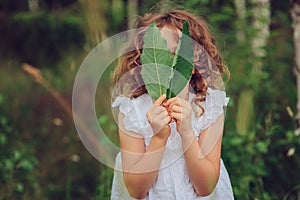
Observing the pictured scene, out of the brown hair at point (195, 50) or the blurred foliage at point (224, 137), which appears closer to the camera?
the brown hair at point (195, 50)

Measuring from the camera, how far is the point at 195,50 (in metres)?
2.29

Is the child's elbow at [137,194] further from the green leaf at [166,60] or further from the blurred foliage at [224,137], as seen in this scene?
the blurred foliage at [224,137]

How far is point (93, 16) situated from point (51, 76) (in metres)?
3.79

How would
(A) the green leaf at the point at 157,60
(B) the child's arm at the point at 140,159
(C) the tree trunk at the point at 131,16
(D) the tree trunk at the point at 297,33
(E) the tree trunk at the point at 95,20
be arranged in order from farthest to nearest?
1. (E) the tree trunk at the point at 95,20
2. (D) the tree trunk at the point at 297,33
3. (C) the tree trunk at the point at 131,16
4. (B) the child's arm at the point at 140,159
5. (A) the green leaf at the point at 157,60

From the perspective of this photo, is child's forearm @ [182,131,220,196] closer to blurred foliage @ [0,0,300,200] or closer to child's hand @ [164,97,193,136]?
child's hand @ [164,97,193,136]

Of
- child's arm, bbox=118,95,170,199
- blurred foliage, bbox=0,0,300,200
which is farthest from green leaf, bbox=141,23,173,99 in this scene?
blurred foliage, bbox=0,0,300,200

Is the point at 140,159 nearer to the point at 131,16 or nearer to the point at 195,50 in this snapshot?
the point at 195,50

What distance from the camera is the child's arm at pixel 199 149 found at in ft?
6.41

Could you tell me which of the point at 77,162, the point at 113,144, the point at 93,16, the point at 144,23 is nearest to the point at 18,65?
the point at 77,162

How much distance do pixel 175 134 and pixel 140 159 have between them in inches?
7.8

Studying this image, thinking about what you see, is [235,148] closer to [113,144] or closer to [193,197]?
[113,144]

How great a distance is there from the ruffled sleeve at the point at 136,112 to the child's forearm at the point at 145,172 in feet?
0.40

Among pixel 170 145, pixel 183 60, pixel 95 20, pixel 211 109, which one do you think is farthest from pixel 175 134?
pixel 95 20

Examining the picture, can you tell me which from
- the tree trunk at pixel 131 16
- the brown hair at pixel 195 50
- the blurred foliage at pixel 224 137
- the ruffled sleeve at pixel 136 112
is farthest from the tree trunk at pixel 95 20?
the ruffled sleeve at pixel 136 112
